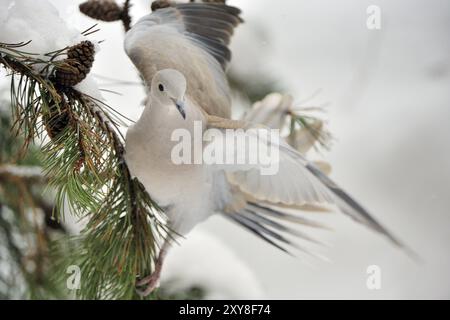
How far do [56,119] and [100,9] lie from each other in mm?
178

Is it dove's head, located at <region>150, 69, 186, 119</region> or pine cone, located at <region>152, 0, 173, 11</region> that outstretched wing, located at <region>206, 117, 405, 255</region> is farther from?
pine cone, located at <region>152, 0, 173, 11</region>

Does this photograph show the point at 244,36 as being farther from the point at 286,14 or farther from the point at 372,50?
the point at 372,50

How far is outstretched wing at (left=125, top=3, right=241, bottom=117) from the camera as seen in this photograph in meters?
0.64

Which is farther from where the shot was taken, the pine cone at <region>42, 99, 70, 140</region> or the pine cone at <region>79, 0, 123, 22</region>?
the pine cone at <region>79, 0, 123, 22</region>

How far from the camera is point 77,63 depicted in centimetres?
52

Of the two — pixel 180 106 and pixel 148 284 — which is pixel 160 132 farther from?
pixel 148 284

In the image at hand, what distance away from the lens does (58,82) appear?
0.54 meters

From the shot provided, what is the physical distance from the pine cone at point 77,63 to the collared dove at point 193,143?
7cm

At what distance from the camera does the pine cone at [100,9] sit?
0.66m

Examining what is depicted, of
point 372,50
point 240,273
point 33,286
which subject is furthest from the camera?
point 372,50

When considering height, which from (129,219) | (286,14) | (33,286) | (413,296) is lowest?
(413,296)

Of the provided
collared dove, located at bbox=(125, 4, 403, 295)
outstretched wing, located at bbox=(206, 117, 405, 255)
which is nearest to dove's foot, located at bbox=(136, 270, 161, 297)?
collared dove, located at bbox=(125, 4, 403, 295)
